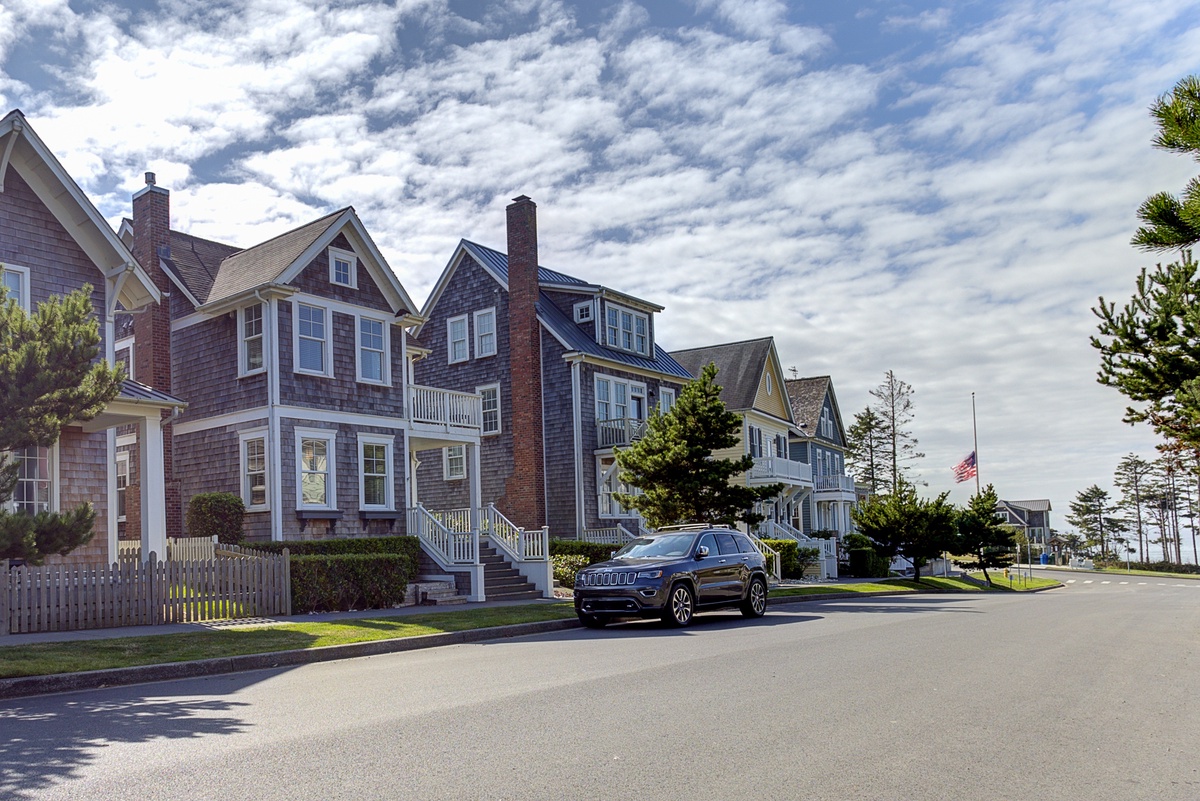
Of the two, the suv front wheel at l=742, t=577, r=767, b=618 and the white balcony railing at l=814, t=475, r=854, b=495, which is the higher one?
the white balcony railing at l=814, t=475, r=854, b=495

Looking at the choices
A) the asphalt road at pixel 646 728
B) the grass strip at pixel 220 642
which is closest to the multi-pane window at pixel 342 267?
the grass strip at pixel 220 642

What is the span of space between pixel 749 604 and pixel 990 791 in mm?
13641

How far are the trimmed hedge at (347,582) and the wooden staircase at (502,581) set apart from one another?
2.90 meters

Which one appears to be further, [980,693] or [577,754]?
[980,693]

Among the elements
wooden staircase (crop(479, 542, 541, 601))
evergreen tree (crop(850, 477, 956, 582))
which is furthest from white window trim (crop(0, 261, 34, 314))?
evergreen tree (crop(850, 477, 956, 582))

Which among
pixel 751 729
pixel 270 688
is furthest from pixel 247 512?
pixel 751 729

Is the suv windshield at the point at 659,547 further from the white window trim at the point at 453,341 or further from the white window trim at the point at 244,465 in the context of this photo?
the white window trim at the point at 453,341

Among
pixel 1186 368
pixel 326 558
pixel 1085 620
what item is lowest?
pixel 1085 620

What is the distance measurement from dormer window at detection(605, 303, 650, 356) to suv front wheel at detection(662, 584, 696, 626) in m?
21.4

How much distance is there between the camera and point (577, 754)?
7.00 m

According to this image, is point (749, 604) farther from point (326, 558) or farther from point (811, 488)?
point (811, 488)

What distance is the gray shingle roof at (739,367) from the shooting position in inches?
1875

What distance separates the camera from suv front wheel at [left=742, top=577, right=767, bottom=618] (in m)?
19.6

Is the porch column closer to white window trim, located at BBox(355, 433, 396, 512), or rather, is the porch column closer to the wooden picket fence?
the wooden picket fence
